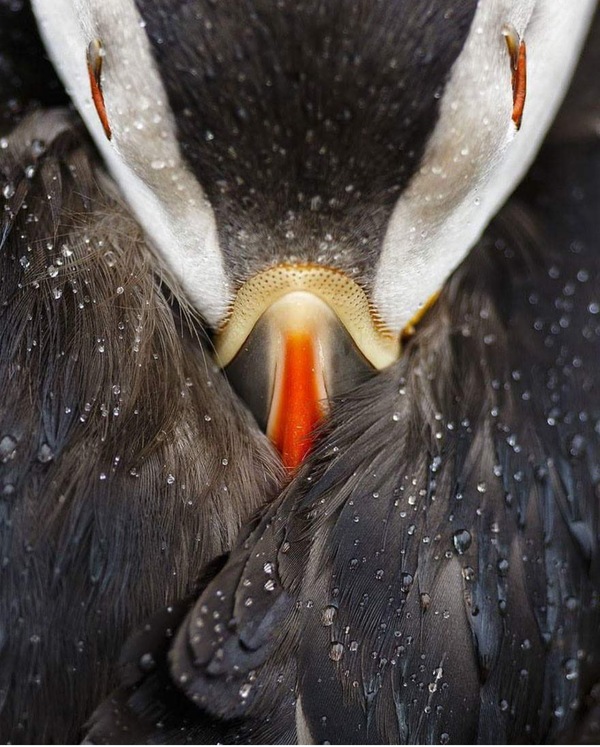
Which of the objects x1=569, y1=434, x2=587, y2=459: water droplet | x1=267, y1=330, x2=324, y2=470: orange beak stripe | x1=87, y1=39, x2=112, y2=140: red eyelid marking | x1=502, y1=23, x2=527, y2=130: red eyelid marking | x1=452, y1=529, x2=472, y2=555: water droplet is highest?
x1=87, y1=39, x2=112, y2=140: red eyelid marking

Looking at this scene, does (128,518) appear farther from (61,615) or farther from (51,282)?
(51,282)

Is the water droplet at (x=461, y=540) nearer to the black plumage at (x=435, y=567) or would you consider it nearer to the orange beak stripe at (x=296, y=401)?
the black plumage at (x=435, y=567)

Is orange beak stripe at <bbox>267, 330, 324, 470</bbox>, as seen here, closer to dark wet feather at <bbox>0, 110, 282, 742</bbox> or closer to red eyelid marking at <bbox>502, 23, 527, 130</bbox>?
dark wet feather at <bbox>0, 110, 282, 742</bbox>

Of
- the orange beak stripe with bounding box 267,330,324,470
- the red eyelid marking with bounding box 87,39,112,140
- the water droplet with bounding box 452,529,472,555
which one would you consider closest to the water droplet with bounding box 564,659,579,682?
the water droplet with bounding box 452,529,472,555

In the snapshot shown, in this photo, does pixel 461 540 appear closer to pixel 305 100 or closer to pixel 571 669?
pixel 571 669

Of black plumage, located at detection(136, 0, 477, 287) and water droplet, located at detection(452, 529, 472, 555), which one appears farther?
water droplet, located at detection(452, 529, 472, 555)

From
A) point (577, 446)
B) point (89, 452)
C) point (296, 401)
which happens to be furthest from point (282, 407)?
point (577, 446)

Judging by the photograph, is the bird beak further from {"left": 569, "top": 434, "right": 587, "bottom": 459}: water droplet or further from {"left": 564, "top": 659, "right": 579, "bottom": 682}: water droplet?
{"left": 564, "top": 659, "right": 579, "bottom": 682}: water droplet

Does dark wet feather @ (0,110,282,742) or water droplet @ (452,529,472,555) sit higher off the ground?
dark wet feather @ (0,110,282,742)

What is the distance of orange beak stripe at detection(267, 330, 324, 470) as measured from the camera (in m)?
0.82

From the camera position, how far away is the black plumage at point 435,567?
2.57 feet

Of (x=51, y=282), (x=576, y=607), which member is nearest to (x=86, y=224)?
(x=51, y=282)

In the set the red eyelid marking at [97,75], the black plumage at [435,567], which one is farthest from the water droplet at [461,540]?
the red eyelid marking at [97,75]

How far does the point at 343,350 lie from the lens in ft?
2.81
